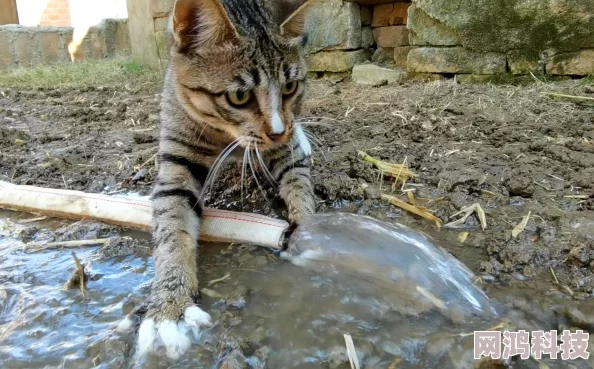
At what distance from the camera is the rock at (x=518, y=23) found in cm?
441

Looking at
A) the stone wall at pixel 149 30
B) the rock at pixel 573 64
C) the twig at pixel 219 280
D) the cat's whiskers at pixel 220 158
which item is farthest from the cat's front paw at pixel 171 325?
the stone wall at pixel 149 30

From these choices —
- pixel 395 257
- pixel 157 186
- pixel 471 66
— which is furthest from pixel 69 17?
pixel 395 257

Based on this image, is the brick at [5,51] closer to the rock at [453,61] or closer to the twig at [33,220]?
the rock at [453,61]

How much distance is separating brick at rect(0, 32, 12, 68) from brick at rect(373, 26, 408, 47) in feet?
23.2

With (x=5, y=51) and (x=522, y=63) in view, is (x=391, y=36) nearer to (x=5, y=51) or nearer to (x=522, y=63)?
(x=522, y=63)

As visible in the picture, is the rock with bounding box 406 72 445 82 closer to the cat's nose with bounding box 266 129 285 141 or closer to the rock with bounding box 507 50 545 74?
the rock with bounding box 507 50 545 74

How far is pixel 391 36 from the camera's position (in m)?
6.18

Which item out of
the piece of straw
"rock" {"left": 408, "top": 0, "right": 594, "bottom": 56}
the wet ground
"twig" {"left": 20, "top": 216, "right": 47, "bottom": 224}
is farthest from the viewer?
"rock" {"left": 408, "top": 0, "right": 594, "bottom": 56}

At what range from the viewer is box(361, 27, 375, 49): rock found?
631cm

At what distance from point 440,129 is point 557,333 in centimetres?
219

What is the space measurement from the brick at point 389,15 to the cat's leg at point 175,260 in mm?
4395

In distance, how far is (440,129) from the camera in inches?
139

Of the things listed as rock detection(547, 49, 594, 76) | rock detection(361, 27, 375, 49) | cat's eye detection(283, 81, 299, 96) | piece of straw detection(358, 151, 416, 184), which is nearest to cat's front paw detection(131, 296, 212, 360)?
cat's eye detection(283, 81, 299, 96)

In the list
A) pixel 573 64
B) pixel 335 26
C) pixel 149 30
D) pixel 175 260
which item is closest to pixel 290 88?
pixel 175 260
